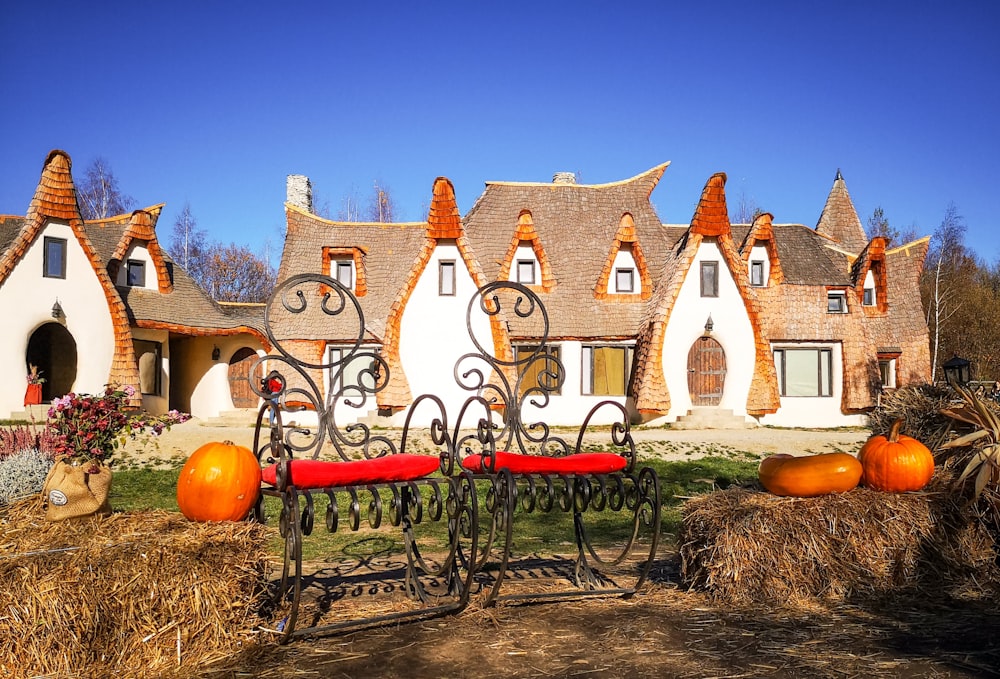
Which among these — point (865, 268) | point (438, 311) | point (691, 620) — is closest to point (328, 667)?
point (691, 620)

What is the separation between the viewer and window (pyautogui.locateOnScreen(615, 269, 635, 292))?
2131 centimetres

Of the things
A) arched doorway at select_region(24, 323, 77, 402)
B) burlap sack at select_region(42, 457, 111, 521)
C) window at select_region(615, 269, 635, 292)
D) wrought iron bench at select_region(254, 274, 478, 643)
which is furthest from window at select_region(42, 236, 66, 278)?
burlap sack at select_region(42, 457, 111, 521)

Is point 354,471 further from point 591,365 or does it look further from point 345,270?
point 345,270

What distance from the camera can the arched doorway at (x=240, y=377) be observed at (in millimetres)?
22719

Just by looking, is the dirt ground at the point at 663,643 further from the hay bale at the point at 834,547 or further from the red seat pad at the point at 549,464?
the red seat pad at the point at 549,464

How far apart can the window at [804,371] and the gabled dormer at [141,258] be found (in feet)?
55.8

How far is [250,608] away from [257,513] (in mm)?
573

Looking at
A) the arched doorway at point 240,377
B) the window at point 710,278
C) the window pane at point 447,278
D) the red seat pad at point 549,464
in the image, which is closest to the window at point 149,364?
the arched doorway at point 240,377

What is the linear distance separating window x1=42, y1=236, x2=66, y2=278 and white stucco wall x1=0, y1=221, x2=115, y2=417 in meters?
0.08

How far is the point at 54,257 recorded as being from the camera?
18141mm

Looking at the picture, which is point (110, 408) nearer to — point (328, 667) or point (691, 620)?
point (328, 667)

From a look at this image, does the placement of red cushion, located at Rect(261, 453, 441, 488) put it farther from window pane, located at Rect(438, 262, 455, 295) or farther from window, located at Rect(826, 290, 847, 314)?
window, located at Rect(826, 290, 847, 314)

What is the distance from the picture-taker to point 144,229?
21.0 m

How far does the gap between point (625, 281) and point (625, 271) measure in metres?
0.28
